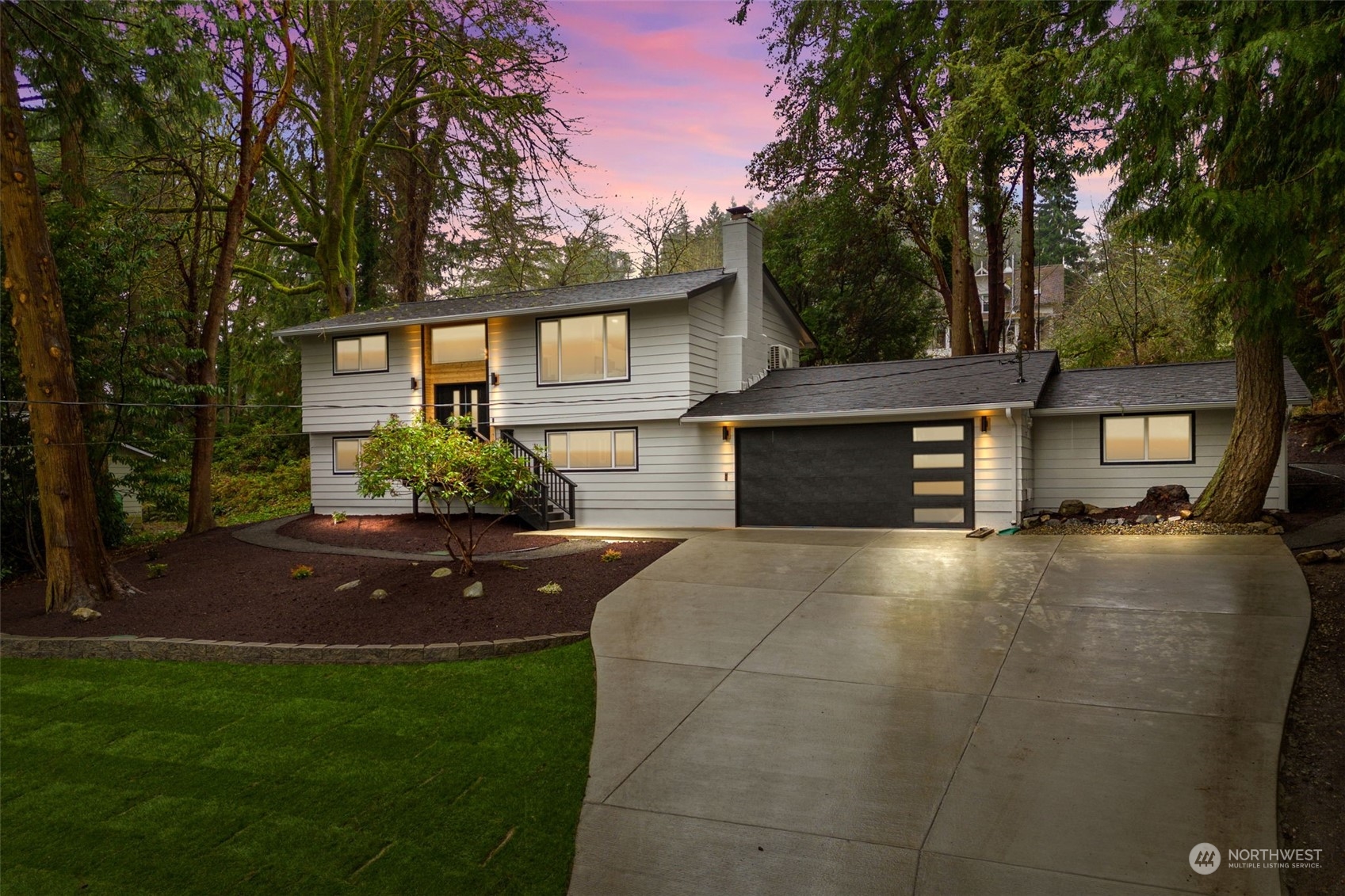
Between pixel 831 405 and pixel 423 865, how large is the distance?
11.5 m

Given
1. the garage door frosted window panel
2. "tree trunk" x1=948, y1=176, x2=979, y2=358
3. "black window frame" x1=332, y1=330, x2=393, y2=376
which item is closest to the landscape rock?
the garage door frosted window panel

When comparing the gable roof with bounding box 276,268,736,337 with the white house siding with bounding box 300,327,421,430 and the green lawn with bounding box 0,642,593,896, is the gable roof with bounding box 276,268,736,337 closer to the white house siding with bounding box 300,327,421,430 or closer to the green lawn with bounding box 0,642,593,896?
the white house siding with bounding box 300,327,421,430

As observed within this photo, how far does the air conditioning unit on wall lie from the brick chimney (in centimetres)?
138

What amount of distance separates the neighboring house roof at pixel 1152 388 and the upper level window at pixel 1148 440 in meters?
0.47

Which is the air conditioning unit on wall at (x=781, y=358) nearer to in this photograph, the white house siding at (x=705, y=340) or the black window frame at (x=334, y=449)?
→ the white house siding at (x=705, y=340)

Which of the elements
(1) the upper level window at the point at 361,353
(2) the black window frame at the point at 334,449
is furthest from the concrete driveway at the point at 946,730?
(2) the black window frame at the point at 334,449

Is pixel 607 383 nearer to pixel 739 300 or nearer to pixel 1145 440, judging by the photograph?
pixel 739 300

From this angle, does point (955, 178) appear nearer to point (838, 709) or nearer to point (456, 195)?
point (838, 709)

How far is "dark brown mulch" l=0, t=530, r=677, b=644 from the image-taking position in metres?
8.17

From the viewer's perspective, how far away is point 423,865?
403cm

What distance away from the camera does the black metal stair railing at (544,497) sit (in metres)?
15.4

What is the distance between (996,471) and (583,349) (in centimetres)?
845

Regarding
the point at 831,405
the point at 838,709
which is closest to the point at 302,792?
the point at 838,709

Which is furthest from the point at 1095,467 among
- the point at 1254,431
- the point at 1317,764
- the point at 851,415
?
the point at 1317,764
